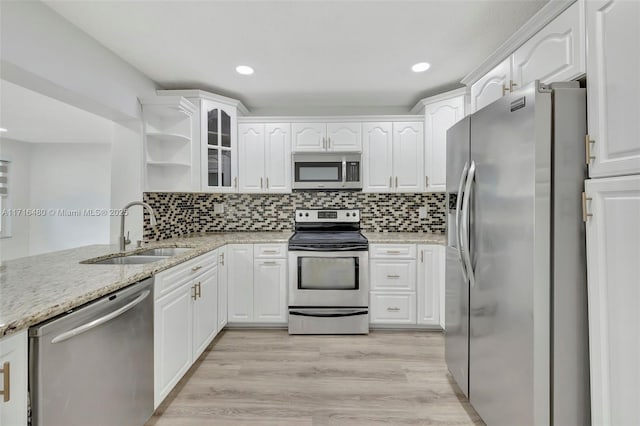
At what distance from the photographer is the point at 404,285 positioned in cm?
288

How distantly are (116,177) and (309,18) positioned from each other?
2.13 metres

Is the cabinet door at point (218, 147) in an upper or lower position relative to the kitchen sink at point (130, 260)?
upper

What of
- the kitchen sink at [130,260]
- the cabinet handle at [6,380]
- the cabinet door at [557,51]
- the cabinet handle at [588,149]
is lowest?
the cabinet handle at [6,380]

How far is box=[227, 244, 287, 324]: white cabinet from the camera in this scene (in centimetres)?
291

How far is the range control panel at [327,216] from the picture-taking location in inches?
135

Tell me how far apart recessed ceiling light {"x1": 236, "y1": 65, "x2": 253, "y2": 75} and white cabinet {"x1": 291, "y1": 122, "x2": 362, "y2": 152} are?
0.77 m

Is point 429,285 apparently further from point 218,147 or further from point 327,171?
point 218,147

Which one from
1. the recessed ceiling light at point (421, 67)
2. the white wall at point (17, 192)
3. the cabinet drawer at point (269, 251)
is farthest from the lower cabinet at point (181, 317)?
the white wall at point (17, 192)

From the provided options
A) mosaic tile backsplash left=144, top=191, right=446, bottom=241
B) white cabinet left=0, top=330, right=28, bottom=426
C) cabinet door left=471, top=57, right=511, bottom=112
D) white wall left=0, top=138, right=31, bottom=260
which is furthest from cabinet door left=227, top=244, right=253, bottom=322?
white wall left=0, top=138, right=31, bottom=260

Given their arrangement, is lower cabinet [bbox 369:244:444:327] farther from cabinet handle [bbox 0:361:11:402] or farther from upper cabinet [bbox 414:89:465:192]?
cabinet handle [bbox 0:361:11:402]

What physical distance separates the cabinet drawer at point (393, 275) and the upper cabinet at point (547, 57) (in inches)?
63.4

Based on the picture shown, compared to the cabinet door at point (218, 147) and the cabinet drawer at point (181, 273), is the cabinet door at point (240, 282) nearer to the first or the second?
the cabinet drawer at point (181, 273)

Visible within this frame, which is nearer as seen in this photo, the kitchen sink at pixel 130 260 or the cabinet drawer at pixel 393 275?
the kitchen sink at pixel 130 260

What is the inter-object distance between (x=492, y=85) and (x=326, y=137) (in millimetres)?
1705
